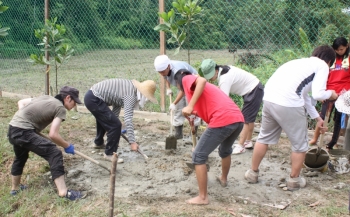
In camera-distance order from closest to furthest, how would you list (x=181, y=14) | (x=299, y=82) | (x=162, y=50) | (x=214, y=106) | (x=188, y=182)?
(x=214, y=106) < (x=299, y=82) < (x=188, y=182) < (x=181, y=14) < (x=162, y=50)

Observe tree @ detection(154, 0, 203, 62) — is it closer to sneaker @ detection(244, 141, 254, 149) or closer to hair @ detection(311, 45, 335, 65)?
sneaker @ detection(244, 141, 254, 149)

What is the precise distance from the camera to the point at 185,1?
18.9 feet

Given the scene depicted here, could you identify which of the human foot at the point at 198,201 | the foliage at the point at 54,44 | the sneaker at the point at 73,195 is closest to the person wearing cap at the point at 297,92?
the human foot at the point at 198,201

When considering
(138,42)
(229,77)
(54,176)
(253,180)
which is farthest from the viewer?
(138,42)

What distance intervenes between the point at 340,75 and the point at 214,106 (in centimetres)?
209

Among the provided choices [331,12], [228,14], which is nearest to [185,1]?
[228,14]

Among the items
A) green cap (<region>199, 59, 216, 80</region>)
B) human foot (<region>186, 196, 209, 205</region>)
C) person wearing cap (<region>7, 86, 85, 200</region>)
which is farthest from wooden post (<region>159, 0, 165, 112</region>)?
human foot (<region>186, 196, 209, 205</region>)

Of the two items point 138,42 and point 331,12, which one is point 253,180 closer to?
point 331,12

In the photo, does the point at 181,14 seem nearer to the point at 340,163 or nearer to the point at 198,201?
the point at 340,163

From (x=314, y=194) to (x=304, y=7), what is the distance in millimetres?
2695

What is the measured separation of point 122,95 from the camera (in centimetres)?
455

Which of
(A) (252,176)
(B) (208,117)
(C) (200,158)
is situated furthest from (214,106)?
(A) (252,176)

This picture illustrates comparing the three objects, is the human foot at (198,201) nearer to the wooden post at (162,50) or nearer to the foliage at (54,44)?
the wooden post at (162,50)

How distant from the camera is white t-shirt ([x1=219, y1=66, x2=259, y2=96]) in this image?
4402 millimetres
